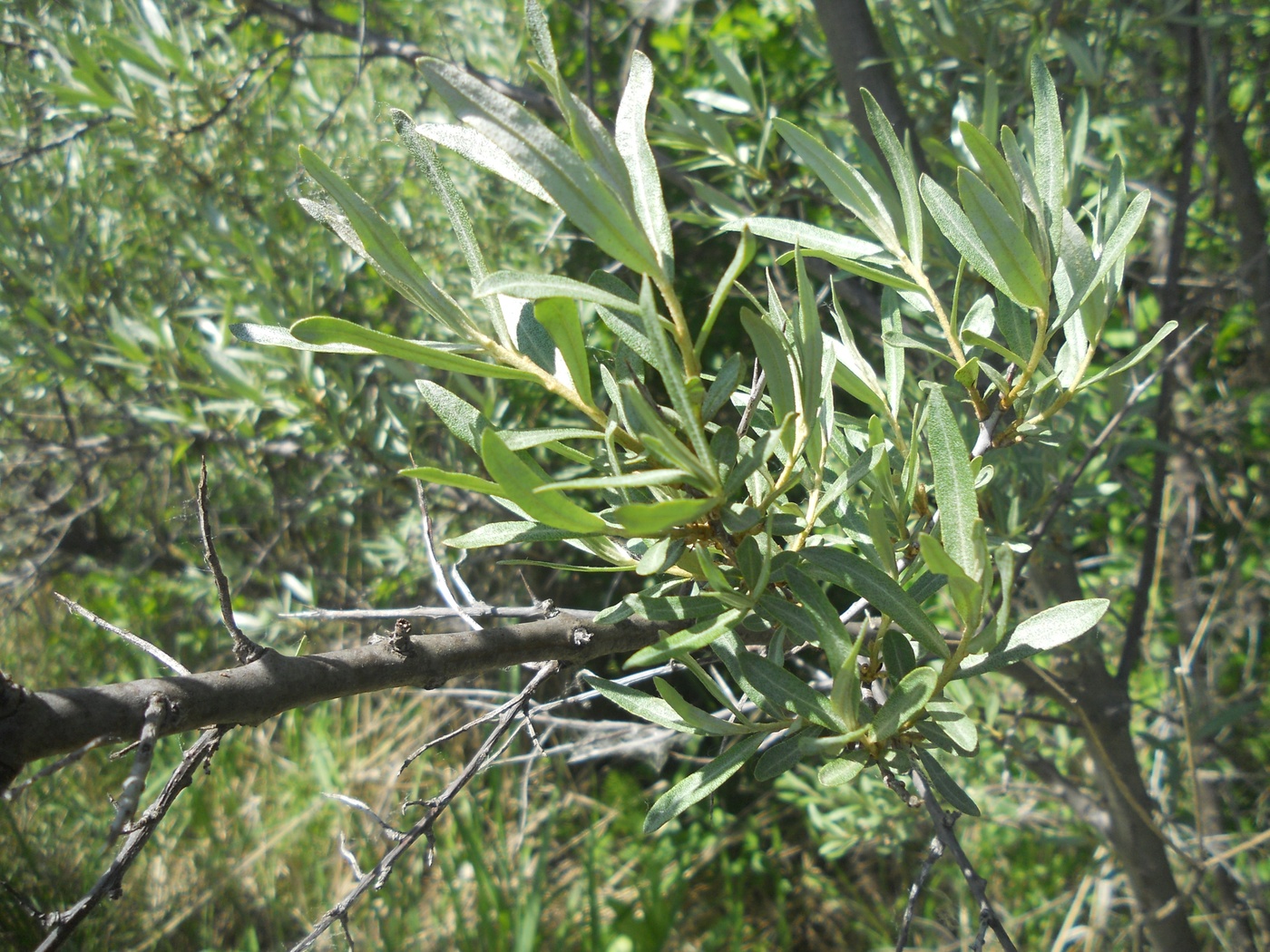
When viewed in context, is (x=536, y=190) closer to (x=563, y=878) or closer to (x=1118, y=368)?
(x=1118, y=368)

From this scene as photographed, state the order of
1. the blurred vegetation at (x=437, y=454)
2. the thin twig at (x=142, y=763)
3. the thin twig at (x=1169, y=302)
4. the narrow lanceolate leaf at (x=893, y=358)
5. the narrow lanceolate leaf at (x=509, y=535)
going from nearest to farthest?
the thin twig at (x=142, y=763)
the narrow lanceolate leaf at (x=509, y=535)
the narrow lanceolate leaf at (x=893, y=358)
the thin twig at (x=1169, y=302)
the blurred vegetation at (x=437, y=454)

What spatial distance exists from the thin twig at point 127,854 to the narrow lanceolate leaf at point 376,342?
7.6 inches

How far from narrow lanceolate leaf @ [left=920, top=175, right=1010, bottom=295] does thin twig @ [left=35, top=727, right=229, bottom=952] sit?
0.44 metres

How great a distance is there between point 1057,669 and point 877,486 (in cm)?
73

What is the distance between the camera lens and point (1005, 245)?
411 mm

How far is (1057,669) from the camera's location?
102 centimetres

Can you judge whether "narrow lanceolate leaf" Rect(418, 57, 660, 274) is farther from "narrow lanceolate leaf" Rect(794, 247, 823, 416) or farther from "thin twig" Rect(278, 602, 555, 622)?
"thin twig" Rect(278, 602, 555, 622)

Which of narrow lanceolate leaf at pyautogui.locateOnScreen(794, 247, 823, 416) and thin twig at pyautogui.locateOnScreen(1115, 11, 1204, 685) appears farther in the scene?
thin twig at pyautogui.locateOnScreen(1115, 11, 1204, 685)

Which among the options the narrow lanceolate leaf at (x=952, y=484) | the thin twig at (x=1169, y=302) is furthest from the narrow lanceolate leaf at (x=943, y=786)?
the thin twig at (x=1169, y=302)

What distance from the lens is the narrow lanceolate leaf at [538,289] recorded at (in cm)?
33

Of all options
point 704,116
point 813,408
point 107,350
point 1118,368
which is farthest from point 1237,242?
point 107,350

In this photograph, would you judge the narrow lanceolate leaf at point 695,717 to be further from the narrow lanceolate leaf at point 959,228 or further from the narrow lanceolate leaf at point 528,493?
the narrow lanceolate leaf at point 959,228

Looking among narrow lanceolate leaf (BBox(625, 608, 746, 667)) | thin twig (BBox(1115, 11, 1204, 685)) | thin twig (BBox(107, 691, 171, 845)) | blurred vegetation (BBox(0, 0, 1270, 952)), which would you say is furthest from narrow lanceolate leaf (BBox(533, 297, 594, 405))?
thin twig (BBox(1115, 11, 1204, 685))

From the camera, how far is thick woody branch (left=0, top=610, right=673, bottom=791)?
0.32 metres
